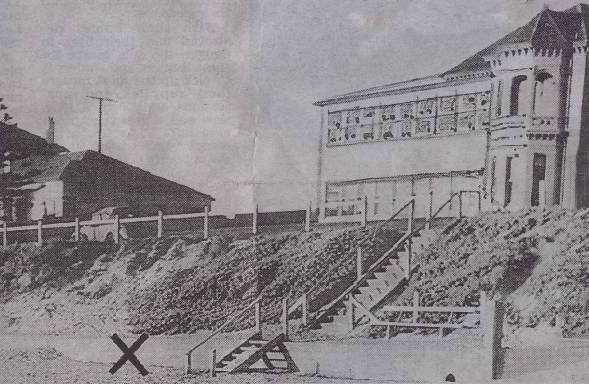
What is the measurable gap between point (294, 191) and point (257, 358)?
77 centimetres

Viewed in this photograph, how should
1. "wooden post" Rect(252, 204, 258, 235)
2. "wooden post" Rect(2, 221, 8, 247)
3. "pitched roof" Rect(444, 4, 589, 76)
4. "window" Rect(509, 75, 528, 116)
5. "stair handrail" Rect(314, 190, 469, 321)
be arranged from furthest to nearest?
"wooden post" Rect(2, 221, 8, 247) → "stair handrail" Rect(314, 190, 469, 321) → "wooden post" Rect(252, 204, 258, 235) → "window" Rect(509, 75, 528, 116) → "pitched roof" Rect(444, 4, 589, 76)

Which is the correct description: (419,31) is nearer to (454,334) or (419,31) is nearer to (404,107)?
(404,107)

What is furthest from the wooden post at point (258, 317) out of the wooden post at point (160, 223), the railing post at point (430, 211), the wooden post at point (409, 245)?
the railing post at point (430, 211)

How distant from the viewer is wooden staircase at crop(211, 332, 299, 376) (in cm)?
381

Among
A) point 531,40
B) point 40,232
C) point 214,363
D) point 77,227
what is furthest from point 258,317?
point 531,40

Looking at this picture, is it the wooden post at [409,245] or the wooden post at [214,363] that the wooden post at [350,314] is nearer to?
the wooden post at [409,245]

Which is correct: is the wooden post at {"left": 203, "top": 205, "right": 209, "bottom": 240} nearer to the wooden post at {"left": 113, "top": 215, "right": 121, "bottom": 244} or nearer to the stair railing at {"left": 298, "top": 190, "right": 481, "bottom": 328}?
the wooden post at {"left": 113, "top": 215, "right": 121, "bottom": 244}

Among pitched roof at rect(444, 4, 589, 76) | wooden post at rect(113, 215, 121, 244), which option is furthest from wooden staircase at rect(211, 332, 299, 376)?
pitched roof at rect(444, 4, 589, 76)

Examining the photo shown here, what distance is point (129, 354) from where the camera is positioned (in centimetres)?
376

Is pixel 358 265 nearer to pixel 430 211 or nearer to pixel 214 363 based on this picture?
pixel 430 211

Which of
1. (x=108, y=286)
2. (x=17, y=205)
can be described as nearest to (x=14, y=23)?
(x=17, y=205)

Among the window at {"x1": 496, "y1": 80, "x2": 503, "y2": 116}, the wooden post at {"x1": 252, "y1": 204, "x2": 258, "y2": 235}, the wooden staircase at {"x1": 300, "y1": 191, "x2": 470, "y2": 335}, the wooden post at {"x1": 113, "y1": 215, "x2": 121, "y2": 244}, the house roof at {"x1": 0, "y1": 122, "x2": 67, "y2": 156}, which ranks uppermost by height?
the window at {"x1": 496, "y1": 80, "x2": 503, "y2": 116}

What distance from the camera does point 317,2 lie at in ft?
11.6

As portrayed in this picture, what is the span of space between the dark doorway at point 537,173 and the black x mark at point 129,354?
1723 millimetres
